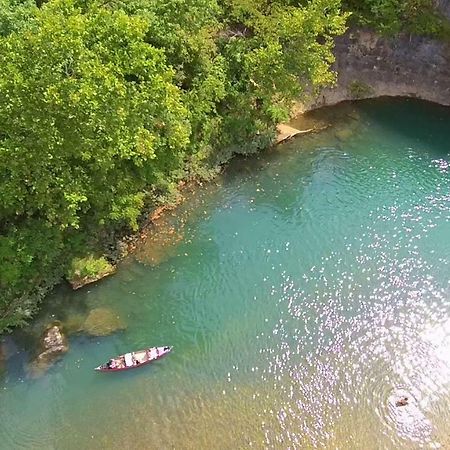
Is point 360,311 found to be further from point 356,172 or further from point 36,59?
point 36,59

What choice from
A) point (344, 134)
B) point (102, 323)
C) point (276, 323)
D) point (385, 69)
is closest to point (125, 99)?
point (102, 323)

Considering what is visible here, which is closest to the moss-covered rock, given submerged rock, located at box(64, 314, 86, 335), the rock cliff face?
submerged rock, located at box(64, 314, 86, 335)

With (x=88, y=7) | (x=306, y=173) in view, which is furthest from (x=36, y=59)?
(x=306, y=173)

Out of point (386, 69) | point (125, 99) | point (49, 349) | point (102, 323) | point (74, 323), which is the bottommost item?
point (49, 349)

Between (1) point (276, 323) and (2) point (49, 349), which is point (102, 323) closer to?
(2) point (49, 349)

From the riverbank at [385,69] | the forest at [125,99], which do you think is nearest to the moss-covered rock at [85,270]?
the forest at [125,99]
